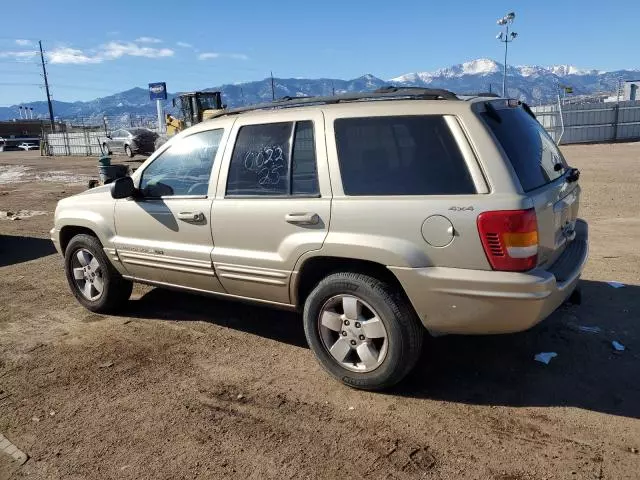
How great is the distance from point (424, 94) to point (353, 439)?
7.15 ft

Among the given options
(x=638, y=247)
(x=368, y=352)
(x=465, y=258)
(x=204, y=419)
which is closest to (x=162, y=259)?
(x=204, y=419)

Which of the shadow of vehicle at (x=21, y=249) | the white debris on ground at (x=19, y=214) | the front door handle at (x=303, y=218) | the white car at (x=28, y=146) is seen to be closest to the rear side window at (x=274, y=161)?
the front door handle at (x=303, y=218)

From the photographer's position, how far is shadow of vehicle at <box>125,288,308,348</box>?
4661 millimetres

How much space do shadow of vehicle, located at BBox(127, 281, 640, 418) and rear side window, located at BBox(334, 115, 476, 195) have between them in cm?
134

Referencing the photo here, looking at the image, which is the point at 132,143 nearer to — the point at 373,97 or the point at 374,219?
the point at 373,97

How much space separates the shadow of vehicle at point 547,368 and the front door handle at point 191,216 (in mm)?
1916

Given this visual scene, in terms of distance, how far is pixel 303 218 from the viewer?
3578 mm

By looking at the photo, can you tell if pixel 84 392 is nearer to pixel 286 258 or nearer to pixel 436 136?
pixel 286 258

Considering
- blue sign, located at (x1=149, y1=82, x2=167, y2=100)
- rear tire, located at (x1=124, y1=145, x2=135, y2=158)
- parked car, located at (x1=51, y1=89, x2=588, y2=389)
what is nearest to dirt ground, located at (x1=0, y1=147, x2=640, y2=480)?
parked car, located at (x1=51, y1=89, x2=588, y2=389)

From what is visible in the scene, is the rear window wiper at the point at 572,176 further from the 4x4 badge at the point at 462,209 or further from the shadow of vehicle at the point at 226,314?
the shadow of vehicle at the point at 226,314

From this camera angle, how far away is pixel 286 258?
12.1 ft

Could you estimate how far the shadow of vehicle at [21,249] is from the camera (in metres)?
7.70

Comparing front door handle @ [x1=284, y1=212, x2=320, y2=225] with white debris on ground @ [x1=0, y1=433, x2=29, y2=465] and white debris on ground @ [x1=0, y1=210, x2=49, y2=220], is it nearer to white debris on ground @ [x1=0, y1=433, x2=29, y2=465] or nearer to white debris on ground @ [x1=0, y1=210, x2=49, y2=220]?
white debris on ground @ [x1=0, y1=433, x2=29, y2=465]

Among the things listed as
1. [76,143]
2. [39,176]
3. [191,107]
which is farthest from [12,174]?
[76,143]
